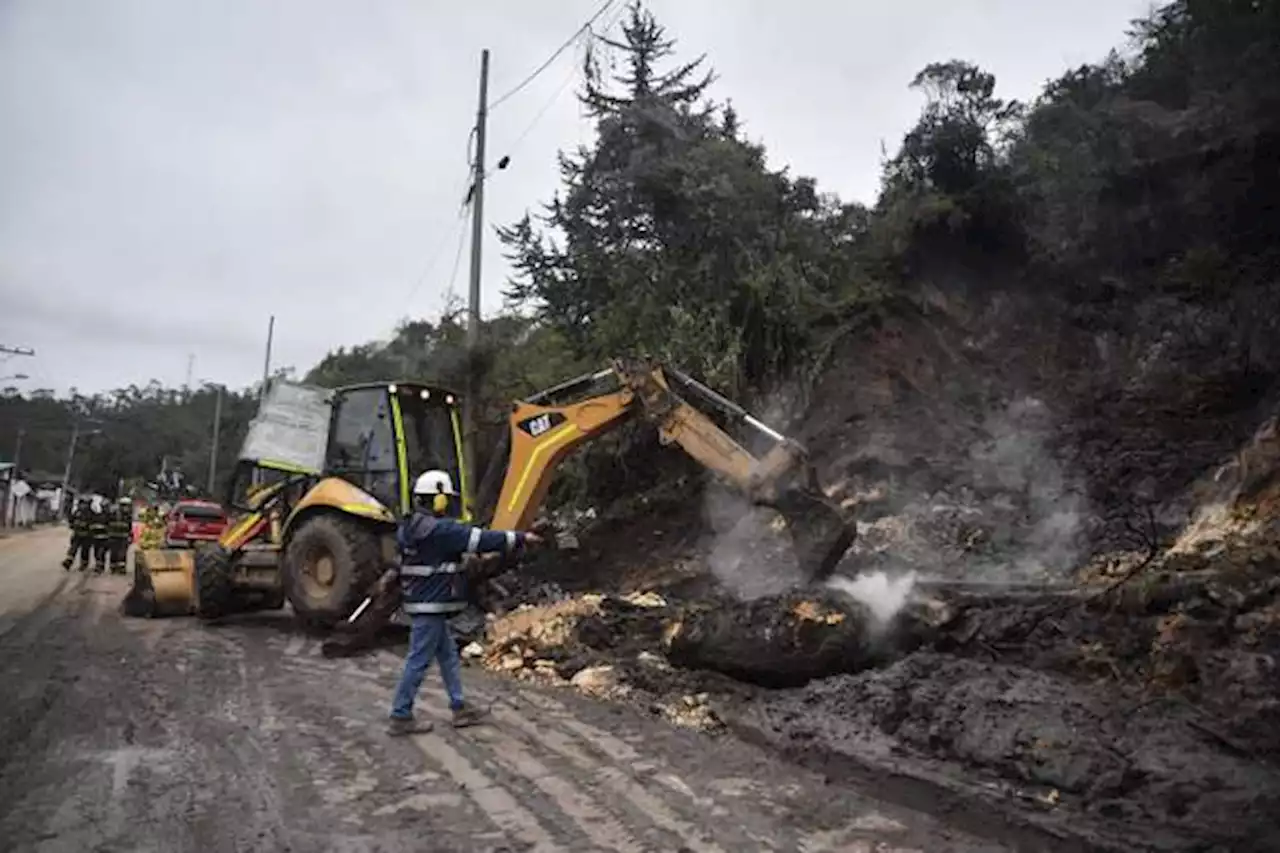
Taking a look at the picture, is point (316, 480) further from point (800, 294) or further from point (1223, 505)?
point (1223, 505)

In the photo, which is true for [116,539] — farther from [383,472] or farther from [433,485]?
[433,485]

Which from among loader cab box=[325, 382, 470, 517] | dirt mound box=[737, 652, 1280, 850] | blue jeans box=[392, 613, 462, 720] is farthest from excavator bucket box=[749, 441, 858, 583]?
loader cab box=[325, 382, 470, 517]

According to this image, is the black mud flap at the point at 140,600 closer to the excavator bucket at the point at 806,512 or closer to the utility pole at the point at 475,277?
the utility pole at the point at 475,277

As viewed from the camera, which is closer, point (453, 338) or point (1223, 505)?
point (1223, 505)

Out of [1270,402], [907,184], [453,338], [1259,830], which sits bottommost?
[1259,830]

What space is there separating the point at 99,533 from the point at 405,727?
15804 millimetres

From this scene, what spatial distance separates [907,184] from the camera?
17156mm

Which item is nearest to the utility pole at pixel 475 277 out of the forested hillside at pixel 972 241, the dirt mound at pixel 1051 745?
the forested hillside at pixel 972 241

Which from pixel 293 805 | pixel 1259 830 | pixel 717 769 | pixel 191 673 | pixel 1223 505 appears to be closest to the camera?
pixel 1259 830

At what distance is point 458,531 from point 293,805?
1.95 metres

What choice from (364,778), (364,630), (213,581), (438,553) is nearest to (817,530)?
(438,553)

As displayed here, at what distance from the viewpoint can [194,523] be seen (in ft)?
79.4

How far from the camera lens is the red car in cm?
2358

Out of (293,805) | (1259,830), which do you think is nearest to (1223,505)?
(1259,830)
